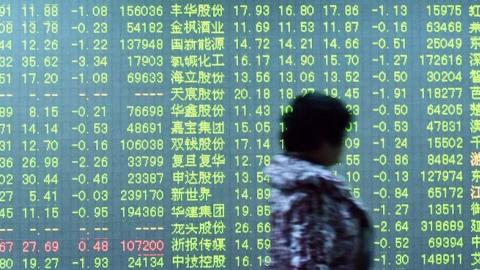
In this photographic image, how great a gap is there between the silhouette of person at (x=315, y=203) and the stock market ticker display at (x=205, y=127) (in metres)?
1.39

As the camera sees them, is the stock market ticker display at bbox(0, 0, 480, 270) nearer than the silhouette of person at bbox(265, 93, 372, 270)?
No

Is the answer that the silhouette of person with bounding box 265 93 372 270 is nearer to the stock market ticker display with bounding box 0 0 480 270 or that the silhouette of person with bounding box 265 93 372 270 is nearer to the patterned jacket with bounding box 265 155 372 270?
the patterned jacket with bounding box 265 155 372 270

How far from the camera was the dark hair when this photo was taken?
53.2 inches

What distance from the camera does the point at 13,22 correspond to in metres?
2.76

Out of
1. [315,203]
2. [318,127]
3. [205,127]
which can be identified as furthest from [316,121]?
[205,127]

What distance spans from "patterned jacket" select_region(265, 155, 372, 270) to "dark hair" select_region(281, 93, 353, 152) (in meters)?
0.05

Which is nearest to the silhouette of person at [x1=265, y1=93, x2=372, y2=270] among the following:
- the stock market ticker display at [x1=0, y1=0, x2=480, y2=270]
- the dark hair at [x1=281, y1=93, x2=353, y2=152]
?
the dark hair at [x1=281, y1=93, x2=353, y2=152]

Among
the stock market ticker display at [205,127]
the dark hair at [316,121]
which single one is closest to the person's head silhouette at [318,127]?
the dark hair at [316,121]

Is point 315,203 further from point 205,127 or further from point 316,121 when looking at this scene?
point 205,127

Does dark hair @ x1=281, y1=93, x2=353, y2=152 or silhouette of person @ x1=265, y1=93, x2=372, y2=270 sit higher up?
dark hair @ x1=281, y1=93, x2=353, y2=152

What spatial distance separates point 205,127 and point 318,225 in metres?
1.47

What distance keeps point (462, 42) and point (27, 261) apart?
1.63 meters

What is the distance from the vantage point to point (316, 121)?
1.36 metres

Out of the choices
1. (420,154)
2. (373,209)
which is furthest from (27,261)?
(420,154)
